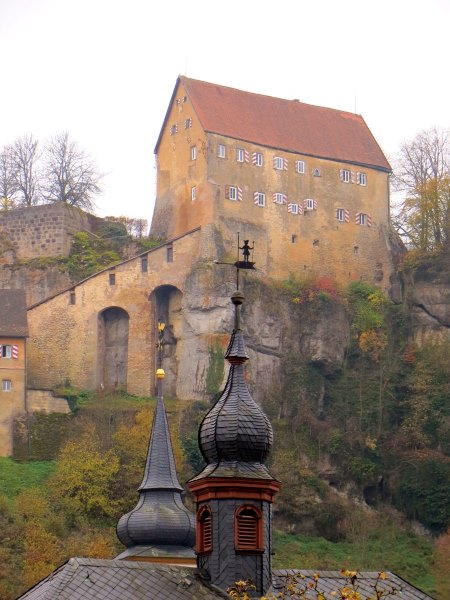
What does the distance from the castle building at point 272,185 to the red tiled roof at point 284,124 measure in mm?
81

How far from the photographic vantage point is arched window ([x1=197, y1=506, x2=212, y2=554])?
130 feet

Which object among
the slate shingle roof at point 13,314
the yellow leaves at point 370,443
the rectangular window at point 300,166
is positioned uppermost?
the rectangular window at point 300,166

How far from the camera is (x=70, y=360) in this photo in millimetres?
86312

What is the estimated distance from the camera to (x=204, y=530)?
131 feet

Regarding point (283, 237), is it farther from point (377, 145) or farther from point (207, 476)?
point (207, 476)

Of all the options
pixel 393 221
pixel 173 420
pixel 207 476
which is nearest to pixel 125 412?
pixel 173 420

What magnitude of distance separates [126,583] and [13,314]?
48.9 meters

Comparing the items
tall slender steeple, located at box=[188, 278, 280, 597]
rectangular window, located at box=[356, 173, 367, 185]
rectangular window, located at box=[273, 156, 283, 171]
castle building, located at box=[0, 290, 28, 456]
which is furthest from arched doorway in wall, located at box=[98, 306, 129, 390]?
tall slender steeple, located at box=[188, 278, 280, 597]

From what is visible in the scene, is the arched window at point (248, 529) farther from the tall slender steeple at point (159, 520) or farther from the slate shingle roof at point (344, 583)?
the tall slender steeple at point (159, 520)

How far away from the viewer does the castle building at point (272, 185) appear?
3506 inches

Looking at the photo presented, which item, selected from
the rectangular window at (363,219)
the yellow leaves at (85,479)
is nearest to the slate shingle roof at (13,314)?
the yellow leaves at (85,479)

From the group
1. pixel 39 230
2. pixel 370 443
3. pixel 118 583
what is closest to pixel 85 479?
pixel 370 443

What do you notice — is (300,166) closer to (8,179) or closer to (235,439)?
(8,179)

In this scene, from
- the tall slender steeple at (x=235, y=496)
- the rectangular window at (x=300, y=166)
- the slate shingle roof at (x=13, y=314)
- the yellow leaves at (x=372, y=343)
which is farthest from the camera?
the rectangular window at (x=300, y=166)
